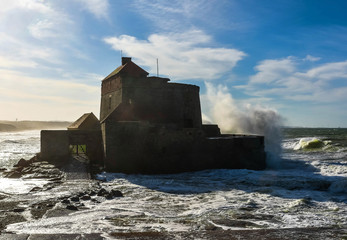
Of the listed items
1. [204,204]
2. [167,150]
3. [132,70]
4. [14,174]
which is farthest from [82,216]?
[132,70]

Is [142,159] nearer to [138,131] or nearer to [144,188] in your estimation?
[138,131]

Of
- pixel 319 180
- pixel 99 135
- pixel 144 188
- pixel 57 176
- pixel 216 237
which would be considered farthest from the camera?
pixel 99 135

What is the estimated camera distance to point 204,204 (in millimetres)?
8797

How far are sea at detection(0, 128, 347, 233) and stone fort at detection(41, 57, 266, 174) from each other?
101 centimetres

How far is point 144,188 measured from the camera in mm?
11234

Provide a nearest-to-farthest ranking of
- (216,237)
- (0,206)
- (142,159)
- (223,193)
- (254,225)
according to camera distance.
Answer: (216,237) → (254,225) → (0,206) → (223,193) → (142,159)

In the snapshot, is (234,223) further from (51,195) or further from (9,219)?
(51,195)

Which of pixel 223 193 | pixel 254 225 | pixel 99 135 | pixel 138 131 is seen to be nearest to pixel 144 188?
pixel 223 193

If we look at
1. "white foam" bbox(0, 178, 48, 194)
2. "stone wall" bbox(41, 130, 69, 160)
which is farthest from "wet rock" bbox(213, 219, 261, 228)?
"stone wall" bbox(41, 130, 69, 160)

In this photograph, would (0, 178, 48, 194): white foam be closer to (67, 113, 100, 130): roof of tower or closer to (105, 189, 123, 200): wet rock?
(105, 189, 123, 200): wet rock

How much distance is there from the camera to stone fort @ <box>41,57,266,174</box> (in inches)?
566

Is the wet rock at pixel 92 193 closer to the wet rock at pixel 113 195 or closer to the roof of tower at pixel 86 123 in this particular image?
the wet rock at pixel 113 195

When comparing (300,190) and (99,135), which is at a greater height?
(99,135)

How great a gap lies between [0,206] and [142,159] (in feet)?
22.9
